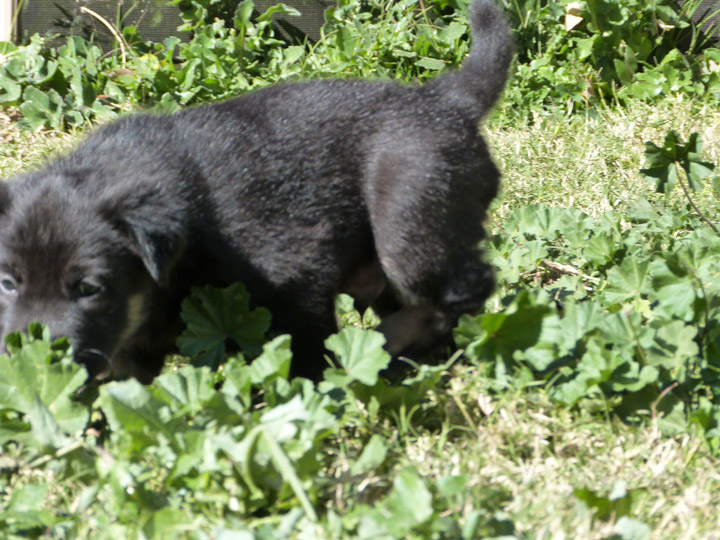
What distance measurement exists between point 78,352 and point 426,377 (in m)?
0.91

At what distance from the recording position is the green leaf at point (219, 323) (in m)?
2.61

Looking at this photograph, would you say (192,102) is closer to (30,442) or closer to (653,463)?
(30,442)

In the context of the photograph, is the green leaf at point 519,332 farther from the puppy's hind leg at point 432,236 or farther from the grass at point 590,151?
the grass at point 590,151

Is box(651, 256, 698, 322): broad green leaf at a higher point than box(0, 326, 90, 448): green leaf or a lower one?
higher

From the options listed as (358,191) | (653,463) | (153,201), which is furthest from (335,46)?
(653,463)

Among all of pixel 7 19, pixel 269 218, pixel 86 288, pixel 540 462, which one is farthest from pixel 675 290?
pixel 7 19

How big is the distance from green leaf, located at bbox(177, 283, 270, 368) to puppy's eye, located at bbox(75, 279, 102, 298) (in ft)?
0.78

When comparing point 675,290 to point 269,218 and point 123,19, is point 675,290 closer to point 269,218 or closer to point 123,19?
point 269,218

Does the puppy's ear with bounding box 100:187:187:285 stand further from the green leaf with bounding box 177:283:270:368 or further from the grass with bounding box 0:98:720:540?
the grass with bounding box 0:98:720:540

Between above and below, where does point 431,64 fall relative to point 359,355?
below

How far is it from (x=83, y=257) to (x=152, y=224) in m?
0.22

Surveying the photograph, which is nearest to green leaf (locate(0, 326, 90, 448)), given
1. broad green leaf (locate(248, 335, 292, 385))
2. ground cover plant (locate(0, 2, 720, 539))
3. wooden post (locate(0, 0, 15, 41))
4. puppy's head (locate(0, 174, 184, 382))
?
ground cover plant (locate(0, 2, 720, 539))

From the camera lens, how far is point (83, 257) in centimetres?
254

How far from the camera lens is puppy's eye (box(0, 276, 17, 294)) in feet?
8.47
